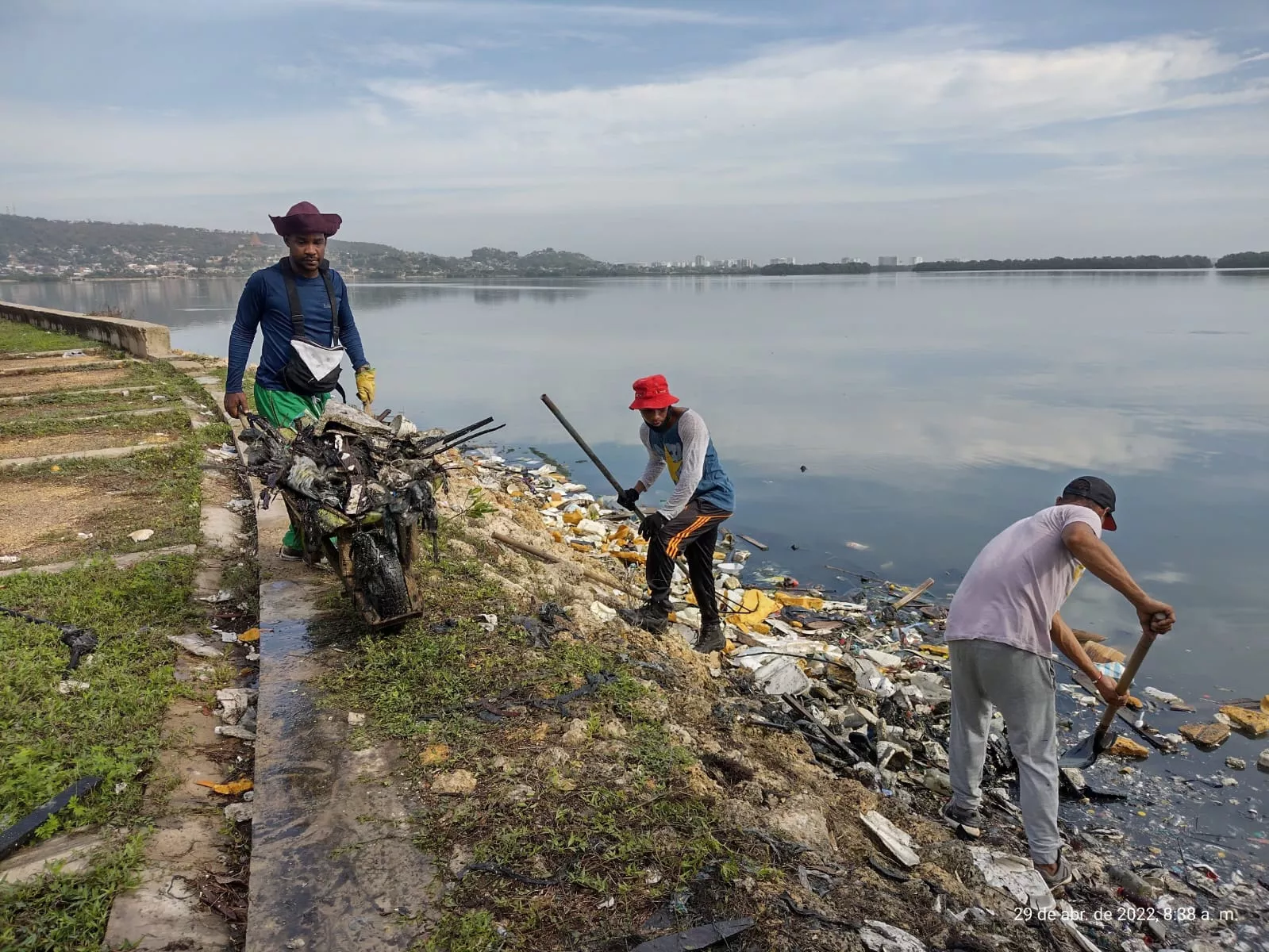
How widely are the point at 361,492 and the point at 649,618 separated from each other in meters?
2.33

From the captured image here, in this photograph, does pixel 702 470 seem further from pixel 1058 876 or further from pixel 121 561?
pixel 121 561

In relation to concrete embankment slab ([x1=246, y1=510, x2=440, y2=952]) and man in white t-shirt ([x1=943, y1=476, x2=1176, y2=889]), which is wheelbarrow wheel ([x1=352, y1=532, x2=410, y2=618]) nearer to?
concrete embankment slab ([x1=246, y1=510, x2=440, y2=952])

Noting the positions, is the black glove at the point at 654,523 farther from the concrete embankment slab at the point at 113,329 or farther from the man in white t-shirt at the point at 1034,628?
the concrete embankment slab at the point at 113,329

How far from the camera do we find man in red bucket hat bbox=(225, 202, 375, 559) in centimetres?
460

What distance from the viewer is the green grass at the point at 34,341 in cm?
1638

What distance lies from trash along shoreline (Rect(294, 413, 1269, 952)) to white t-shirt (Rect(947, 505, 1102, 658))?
0.94 meters

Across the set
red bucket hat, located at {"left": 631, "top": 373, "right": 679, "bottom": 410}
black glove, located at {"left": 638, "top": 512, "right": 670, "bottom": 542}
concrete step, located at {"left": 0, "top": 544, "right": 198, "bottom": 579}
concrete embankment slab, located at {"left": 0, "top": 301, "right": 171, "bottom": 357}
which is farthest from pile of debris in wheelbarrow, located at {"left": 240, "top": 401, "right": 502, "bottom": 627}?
concrete embankment slab, located at {"left": 0, "top": 301, "right": 171, "bottom": 357}

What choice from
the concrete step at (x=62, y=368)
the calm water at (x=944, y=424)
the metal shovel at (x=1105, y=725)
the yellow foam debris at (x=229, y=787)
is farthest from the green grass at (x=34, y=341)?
the metal shovel at (x=1105, y=725)

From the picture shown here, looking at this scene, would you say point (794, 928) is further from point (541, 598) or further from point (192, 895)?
point (541, 598)

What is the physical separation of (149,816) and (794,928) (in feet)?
7.45

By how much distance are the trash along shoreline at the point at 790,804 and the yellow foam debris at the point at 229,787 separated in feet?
1.75

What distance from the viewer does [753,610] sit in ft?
22.9

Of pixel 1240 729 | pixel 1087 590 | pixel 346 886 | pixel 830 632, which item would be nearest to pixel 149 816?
pixel 346 886

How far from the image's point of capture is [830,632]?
22.7 ft
